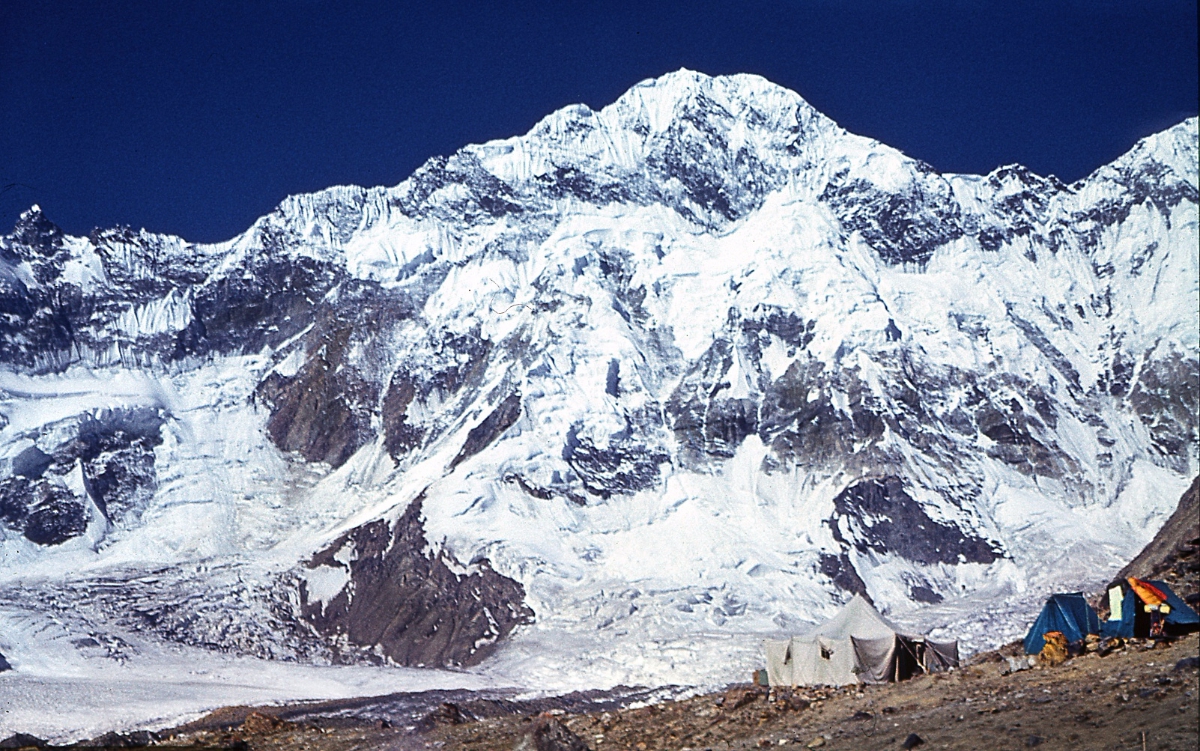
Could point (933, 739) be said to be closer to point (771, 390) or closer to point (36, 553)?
point (36, 553)

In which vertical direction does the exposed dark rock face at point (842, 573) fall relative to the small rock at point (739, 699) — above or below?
above

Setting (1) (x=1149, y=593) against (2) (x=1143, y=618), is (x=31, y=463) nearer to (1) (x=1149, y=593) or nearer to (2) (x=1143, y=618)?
(2) (x=1143, y=618)

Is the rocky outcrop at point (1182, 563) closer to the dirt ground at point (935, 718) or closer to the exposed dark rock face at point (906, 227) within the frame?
the dirt ground at point (935, 718)

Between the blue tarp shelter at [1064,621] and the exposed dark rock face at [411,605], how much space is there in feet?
285

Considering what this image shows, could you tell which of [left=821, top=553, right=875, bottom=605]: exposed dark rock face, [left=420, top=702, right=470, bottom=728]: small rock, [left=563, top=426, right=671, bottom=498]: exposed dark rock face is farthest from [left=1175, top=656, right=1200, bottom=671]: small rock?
[left=563, top=426, right=671, bottom=498]: exposed dark rock face

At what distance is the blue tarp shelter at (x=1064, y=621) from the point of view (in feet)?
92.8

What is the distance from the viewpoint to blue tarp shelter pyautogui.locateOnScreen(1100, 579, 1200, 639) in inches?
995

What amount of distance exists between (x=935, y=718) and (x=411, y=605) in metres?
107

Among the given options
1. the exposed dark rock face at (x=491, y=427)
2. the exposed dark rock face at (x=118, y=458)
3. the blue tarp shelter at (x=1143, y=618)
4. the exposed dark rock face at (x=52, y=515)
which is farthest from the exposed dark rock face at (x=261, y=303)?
the blue tarp shelter at (x=1143, y=618)

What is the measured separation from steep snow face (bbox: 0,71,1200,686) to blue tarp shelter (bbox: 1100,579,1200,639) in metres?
72.8

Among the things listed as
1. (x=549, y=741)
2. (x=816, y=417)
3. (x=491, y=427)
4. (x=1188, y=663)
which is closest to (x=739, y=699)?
(x=549, y=741)

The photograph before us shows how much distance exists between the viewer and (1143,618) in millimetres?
25719

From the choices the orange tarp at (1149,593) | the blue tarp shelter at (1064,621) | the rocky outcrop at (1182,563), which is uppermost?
the rocky outcrop at (1182,563)

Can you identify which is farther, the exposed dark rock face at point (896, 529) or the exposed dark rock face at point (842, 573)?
the exposed dark rock face at point (896, 529)
